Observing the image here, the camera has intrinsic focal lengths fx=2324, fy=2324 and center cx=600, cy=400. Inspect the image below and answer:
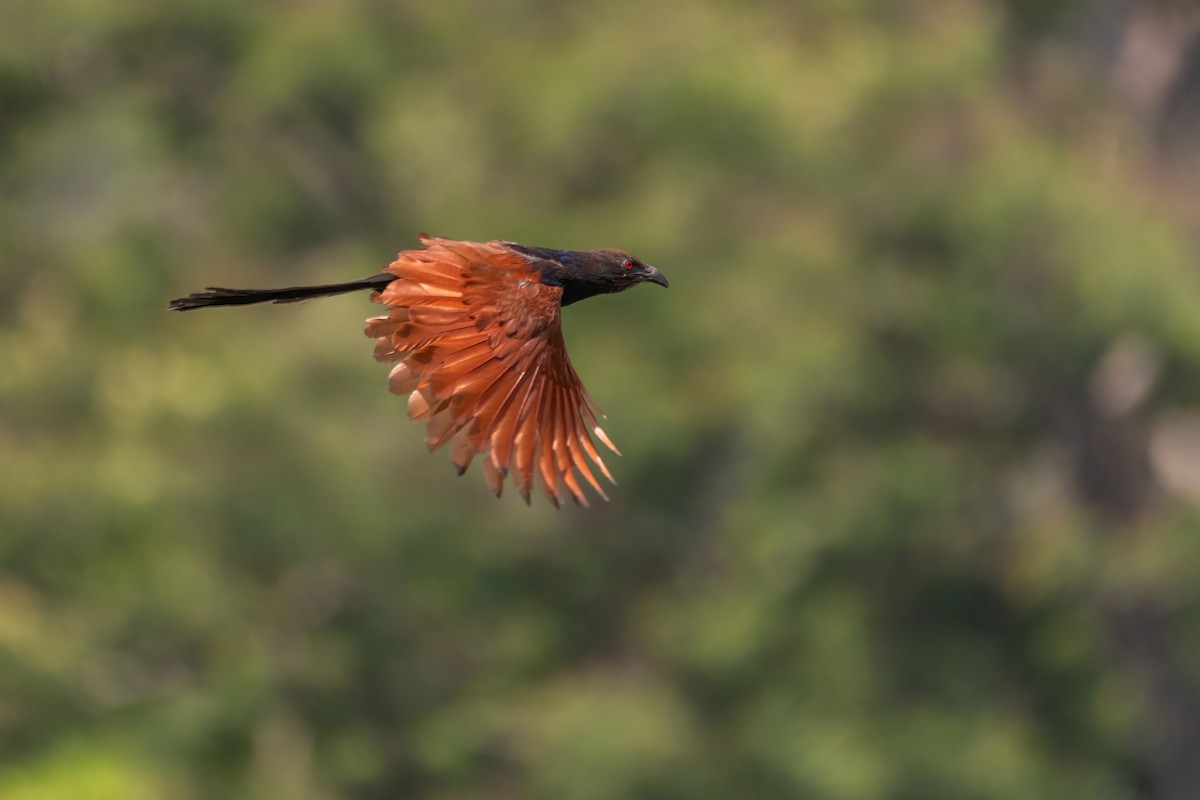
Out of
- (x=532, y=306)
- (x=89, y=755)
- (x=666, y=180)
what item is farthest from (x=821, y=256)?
(x=532, y=306)

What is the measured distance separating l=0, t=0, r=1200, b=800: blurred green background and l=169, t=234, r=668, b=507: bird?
11251mm

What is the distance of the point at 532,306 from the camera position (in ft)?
18.8

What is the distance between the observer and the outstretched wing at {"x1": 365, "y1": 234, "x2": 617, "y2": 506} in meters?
5.50

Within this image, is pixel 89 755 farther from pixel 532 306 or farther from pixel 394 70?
pixel 532 306

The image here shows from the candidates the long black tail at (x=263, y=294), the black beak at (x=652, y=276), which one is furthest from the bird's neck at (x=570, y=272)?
the long black tail at (x=263, y=294)

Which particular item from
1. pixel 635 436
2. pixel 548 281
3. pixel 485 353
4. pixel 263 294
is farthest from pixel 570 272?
pixel 635 436

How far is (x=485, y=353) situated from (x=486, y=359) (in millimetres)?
15

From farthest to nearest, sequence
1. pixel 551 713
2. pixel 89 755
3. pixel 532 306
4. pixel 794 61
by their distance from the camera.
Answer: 1. pixel 794 61
2. pixel 551 713
3. pixel 89 755
4. pixel 532 306

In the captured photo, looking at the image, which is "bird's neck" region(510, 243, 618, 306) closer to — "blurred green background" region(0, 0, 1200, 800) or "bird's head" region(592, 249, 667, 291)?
"bird's head" region(592, 249, 667, 291)

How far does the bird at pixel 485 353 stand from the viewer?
5500 mm

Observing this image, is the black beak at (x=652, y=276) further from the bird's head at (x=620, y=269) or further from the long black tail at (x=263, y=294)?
the long black tail at (x=263, y=294)

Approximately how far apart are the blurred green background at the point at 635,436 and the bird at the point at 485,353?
36.9ft

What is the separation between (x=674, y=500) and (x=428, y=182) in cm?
338

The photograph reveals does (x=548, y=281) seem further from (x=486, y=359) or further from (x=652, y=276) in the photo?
(x=652, y=276)
